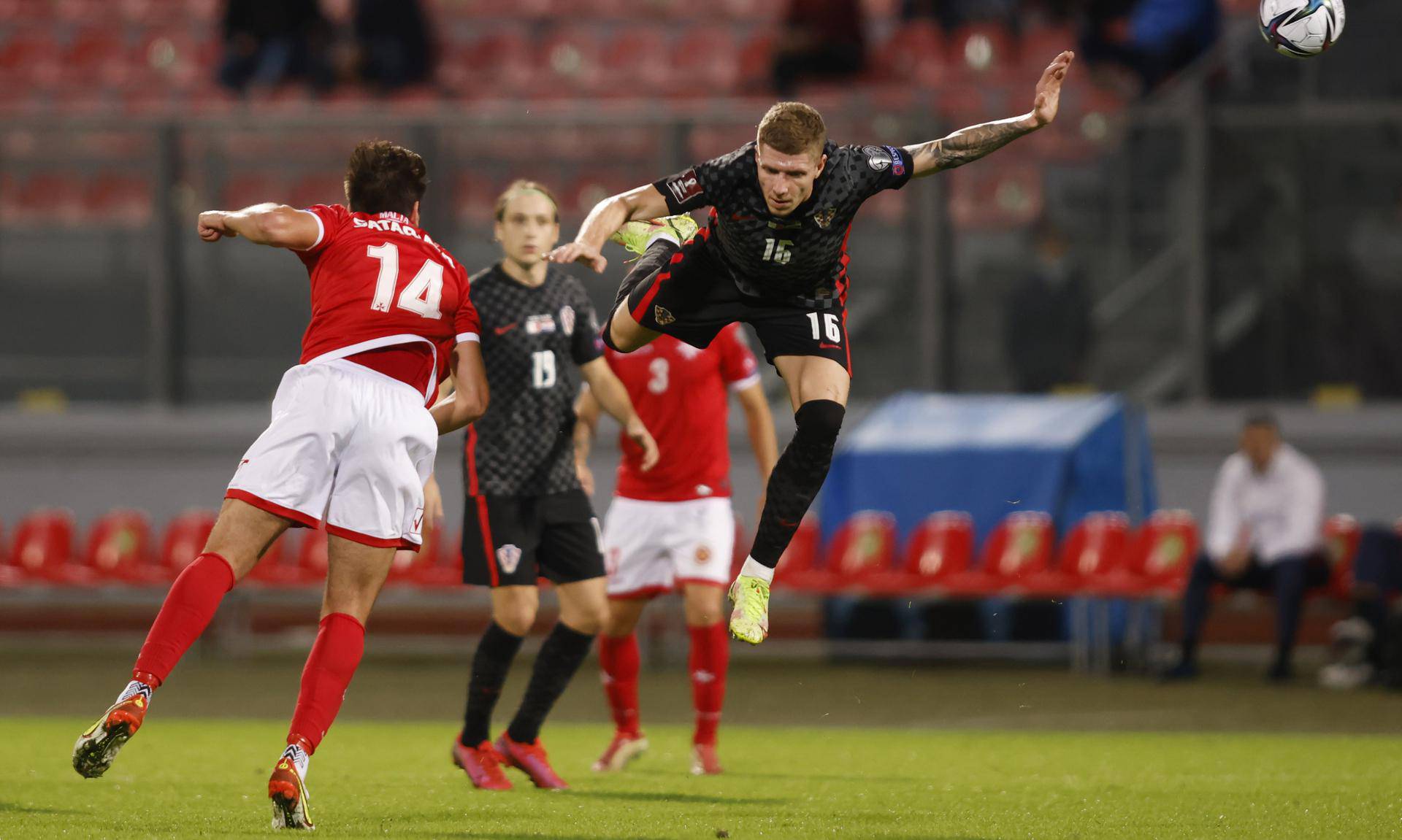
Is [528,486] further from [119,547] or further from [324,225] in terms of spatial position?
[119,547]

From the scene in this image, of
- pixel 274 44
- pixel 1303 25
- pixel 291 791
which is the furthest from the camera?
pixel 274 44

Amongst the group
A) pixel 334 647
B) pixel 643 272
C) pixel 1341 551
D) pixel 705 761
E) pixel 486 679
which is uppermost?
pixel 643 272

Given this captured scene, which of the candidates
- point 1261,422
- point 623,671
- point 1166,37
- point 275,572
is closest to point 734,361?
point 623,671

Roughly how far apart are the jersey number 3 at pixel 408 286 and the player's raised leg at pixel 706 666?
265 cm

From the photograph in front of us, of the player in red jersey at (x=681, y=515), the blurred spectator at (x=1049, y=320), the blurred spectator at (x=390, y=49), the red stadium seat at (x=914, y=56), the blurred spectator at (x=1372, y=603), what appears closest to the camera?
the player in red jersey at (x=681, y=515)

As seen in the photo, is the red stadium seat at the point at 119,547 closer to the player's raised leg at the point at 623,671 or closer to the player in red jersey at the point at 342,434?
the player's raised leg at the point at 623,671

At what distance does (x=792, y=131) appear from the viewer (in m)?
6.26

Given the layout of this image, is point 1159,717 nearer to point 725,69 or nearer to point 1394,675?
point 1394,675

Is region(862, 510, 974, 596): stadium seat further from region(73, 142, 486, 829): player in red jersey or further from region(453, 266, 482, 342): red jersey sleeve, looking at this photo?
region(73, 142, 486, 829): player in red jersey

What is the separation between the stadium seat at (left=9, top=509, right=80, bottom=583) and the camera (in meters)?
14.7

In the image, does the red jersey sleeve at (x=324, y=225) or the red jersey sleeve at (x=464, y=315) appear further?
the red jersey sleeve at (x=464, y=315)

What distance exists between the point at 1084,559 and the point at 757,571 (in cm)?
730

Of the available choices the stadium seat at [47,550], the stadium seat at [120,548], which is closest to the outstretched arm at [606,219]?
the stadium seat at [120,548]

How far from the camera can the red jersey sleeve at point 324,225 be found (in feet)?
20.1
